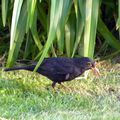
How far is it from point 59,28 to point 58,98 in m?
1.00

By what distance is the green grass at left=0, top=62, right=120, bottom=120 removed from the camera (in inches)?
174

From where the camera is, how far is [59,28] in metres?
5.67

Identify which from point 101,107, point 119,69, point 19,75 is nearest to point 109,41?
point 119,69

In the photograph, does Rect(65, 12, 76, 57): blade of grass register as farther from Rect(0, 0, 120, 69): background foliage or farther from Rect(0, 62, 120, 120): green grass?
Rect(0, 62, 120, 120): green grass

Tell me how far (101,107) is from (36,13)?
157 cm

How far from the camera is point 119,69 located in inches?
236

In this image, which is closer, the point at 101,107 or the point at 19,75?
the point at 101,107

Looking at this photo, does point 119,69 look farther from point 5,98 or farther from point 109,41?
point 5,98

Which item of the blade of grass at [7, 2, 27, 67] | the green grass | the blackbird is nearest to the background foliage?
the blade of grass at [7, 2, 27, 67]

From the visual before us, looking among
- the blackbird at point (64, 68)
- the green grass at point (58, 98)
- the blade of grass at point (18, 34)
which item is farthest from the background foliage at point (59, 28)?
the green grass at point (58, 98)

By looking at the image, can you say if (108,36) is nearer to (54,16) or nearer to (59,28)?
(59,28)

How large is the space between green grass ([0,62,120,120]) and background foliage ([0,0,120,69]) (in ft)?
0.99

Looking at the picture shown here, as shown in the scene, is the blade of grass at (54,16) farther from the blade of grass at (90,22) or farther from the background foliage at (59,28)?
the blade of grass at (90,22)

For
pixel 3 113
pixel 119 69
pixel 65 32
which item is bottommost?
pixel 3 113
